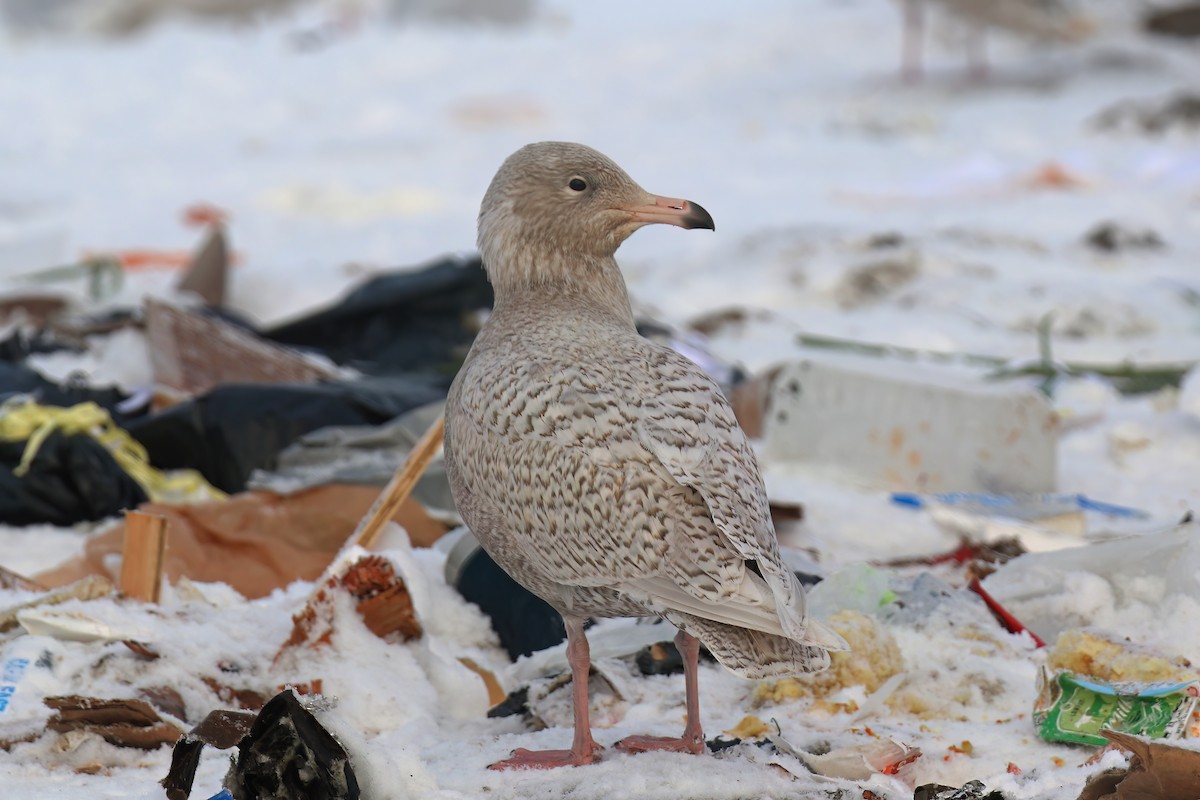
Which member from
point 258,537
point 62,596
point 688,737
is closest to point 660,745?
point 688,737

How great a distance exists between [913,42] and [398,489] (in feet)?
40.8

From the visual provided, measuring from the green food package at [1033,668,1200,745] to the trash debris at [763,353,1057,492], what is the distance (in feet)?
6.47

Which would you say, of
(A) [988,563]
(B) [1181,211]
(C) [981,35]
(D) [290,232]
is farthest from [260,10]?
(A) [988,563]

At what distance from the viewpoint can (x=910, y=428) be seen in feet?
16.9

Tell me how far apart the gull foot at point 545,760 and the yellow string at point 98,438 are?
2098 millimetres

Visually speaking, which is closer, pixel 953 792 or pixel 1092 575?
pixel 953 792

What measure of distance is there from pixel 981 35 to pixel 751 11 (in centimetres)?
429

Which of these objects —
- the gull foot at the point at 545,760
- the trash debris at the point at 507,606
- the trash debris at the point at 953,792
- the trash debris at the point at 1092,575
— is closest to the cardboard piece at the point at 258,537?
A: the trash debris at the point at 507,606

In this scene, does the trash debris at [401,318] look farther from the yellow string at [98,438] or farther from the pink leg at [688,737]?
the pink leg at [688,737]

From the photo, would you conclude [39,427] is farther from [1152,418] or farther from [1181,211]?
[1181,211]

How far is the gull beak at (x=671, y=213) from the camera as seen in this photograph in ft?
9.97

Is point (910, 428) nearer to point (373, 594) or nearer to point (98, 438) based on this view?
point (373, 594)

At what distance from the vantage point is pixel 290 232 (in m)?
10.0

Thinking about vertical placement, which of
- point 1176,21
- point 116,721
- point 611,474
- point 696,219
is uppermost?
point 696,219
